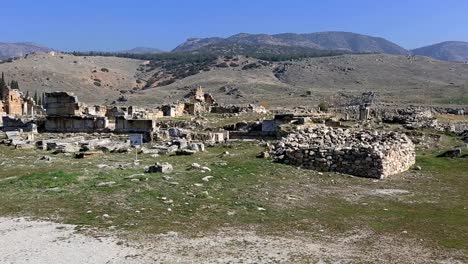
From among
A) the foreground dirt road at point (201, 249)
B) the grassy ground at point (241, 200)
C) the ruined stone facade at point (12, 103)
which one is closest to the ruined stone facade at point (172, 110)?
the ruined stone facade at point (12, 103)

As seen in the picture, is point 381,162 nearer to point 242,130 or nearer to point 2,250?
point 2,250

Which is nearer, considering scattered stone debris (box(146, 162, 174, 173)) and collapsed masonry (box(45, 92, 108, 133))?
scattered stone debris (box(146, 162, 174, 173))

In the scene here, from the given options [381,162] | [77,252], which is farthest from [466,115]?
[77,252]

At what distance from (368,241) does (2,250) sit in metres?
6.43

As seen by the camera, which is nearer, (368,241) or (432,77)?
(368,241)

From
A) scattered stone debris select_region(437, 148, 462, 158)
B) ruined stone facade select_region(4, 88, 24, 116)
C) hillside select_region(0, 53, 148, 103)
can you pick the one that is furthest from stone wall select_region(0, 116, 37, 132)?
hillside select_region(0, 53, 148, 103)

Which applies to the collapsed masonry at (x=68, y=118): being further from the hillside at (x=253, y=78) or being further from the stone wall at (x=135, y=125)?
the hillside at (x=253, y=78)

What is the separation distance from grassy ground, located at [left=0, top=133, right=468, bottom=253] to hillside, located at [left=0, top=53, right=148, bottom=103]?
8409 cm

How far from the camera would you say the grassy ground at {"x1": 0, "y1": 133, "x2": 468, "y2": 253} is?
11211 millimetres

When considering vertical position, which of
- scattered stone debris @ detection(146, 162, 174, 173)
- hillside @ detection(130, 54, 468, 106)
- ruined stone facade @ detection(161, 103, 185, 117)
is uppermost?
hillside @ detection(130, 54, 468, 106)

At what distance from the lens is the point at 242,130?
105 feet

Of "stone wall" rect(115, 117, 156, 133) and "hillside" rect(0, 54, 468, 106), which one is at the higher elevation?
"hillside" rect(0, 54, 468, 106)

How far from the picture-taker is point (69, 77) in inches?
4919

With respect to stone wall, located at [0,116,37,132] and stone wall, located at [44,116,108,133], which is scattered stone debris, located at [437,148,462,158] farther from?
stone wall, located at [0,116,37,132]
